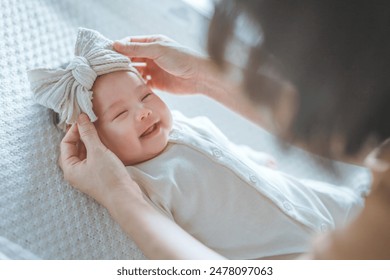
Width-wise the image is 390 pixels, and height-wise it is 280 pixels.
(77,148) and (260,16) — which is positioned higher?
(260,16)

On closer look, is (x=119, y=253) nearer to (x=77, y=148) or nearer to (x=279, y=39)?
(x=77, y=148)

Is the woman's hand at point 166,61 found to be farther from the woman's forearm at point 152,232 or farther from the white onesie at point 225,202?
the woman's forearm at point 152,232

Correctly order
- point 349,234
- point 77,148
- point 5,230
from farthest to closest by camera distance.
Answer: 1. point 77,148
2. point 5,230
3. point 349,234

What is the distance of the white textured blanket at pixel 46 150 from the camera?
771mm

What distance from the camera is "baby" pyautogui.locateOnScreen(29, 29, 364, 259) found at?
0.84 metres

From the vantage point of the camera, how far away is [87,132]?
82 centimetres

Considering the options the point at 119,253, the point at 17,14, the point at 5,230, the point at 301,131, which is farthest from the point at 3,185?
the point at 301,131

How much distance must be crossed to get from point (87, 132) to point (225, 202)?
27cm

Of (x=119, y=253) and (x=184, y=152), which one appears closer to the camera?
(x=119, y=253)

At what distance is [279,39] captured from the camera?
51cm

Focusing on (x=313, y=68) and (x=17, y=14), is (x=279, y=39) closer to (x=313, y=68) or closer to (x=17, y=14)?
(x=313, y=68)

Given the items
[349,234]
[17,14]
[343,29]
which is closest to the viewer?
[343,29]

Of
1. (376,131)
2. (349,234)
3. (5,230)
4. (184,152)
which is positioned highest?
(376,131)

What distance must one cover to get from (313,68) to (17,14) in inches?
27.0
